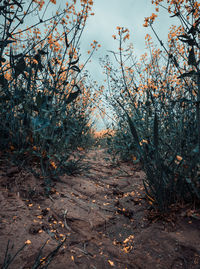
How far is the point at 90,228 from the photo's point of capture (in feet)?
4.66

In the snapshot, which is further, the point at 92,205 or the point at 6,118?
the point at 6,118

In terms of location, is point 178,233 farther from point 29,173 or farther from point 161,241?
point 29,173

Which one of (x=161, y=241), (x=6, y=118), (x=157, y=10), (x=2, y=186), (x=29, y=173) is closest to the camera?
(x=161, y=241)

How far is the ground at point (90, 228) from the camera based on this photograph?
3.40 feet

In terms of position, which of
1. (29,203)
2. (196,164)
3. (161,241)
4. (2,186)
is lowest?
(161,241)

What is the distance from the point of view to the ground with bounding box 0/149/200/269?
3.40ft

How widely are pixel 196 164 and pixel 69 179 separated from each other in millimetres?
1569

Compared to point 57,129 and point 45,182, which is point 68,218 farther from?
point 57,129

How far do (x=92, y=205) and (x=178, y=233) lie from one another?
88 cm

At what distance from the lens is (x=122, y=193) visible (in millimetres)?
2279

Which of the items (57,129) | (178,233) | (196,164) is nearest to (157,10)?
(196,164)

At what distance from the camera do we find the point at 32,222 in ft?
4.15

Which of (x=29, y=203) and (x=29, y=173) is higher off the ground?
(x=29, y=173)

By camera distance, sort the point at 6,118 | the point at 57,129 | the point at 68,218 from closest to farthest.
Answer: the point at 68,218 → the point at 6,118 → the point at 57,129
